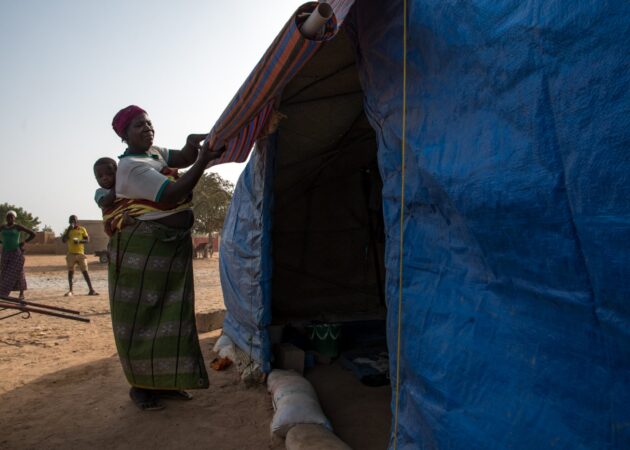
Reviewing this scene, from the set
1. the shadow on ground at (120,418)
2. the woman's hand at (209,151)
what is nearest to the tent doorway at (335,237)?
the shadow on ground at (120,418)

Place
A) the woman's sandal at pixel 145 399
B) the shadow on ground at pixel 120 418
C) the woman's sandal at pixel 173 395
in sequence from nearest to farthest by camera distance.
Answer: the shadow on ground at pixel 120 418
the woman's sandal at pixel 145 399
the woman's sandal at pixel 173 395

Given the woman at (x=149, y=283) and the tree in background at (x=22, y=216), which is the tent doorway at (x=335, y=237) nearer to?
the woman at (x=149, y=283)

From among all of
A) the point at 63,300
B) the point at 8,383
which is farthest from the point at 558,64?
the point at 63,300

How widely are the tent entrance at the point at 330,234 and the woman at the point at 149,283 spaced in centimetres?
163

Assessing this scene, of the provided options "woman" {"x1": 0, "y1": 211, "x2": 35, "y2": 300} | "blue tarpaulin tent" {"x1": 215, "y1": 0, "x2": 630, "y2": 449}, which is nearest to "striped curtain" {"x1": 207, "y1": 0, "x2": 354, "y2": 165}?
"blue tarpaulin tent" {"x1": 215, "y1": 0, "x2": 630, "y2": 449}

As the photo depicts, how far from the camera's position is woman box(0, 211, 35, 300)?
8.10 m

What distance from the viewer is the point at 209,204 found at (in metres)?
25.4

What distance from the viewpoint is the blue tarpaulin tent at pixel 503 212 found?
40.4 inches

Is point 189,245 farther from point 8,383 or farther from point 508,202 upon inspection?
point 508,202

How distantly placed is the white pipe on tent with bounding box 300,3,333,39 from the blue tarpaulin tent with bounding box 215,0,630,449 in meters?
0.19

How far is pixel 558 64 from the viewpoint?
1.12m

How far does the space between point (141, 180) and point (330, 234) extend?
334 cm

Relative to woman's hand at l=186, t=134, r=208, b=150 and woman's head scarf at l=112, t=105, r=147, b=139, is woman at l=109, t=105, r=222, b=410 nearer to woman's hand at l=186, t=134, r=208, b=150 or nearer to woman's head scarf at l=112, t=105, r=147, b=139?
woman's head scarf at l=112, t=105, r=147, b=139

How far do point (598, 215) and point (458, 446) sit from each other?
85 cm
